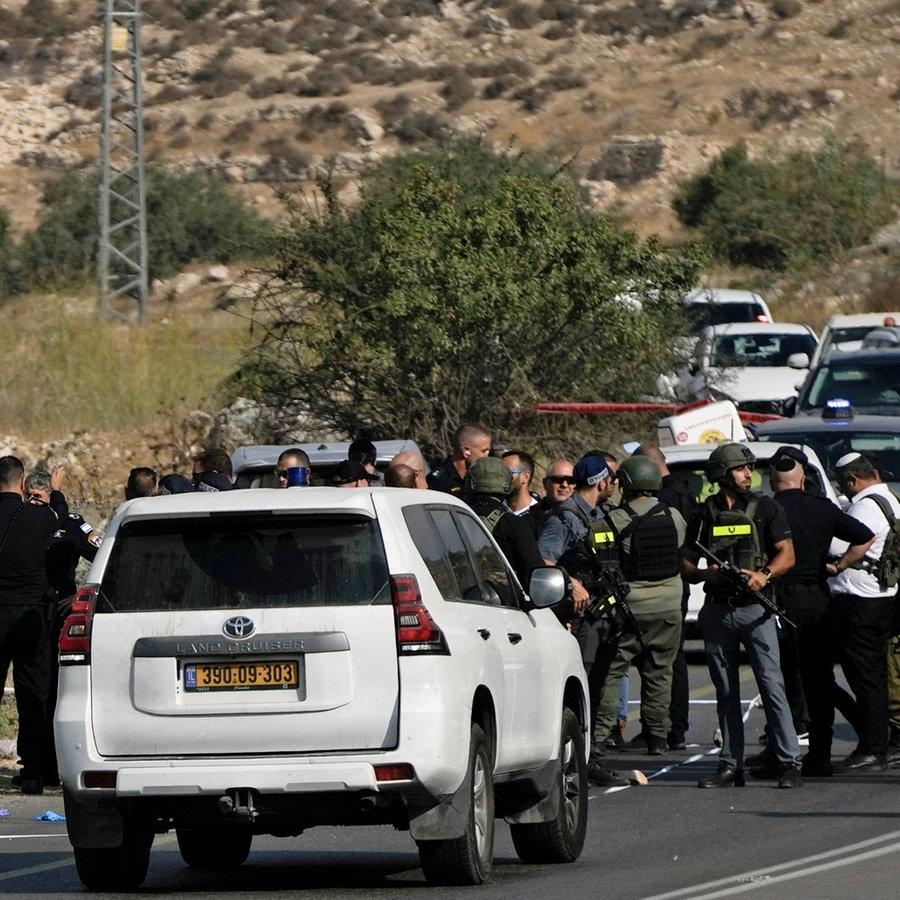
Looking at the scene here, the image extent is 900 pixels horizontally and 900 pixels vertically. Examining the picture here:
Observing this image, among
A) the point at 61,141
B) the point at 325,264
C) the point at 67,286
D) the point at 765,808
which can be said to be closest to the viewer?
the point at 765,808

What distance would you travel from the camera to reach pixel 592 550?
40.5 ft

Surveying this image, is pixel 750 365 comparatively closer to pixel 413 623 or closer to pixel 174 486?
pixel 174 486

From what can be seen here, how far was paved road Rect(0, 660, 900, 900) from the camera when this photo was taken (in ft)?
27.8

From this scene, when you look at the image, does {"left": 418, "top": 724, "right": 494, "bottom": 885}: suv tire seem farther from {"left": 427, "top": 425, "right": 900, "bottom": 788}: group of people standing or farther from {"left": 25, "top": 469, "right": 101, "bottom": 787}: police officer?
{"left": 25, "top": 469, "right": 101, "bottom": 787}: police officer

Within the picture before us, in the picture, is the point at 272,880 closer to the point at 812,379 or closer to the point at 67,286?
the point at 812,379

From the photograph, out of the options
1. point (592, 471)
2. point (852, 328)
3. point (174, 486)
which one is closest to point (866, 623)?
point (592, 471)

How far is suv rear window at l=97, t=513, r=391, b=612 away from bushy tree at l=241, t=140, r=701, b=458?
14845mm

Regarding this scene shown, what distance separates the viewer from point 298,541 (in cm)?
820

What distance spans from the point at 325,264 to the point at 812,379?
5723 millimetres

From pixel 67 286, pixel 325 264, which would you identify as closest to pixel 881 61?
pixel 67 286

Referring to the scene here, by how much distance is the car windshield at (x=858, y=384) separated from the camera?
898 inches

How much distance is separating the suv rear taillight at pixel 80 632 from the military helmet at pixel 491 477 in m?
4.11

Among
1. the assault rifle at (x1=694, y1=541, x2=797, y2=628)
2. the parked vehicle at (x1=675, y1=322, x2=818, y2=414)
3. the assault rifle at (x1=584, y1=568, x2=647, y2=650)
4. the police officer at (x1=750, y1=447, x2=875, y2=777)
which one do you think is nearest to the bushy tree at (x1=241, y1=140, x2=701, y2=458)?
the parked vehicle at (x1=675, y1=322, x2=818, y2=414)

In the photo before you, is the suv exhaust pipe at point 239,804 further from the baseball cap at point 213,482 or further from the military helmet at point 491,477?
the baseball cap at point 213,482
